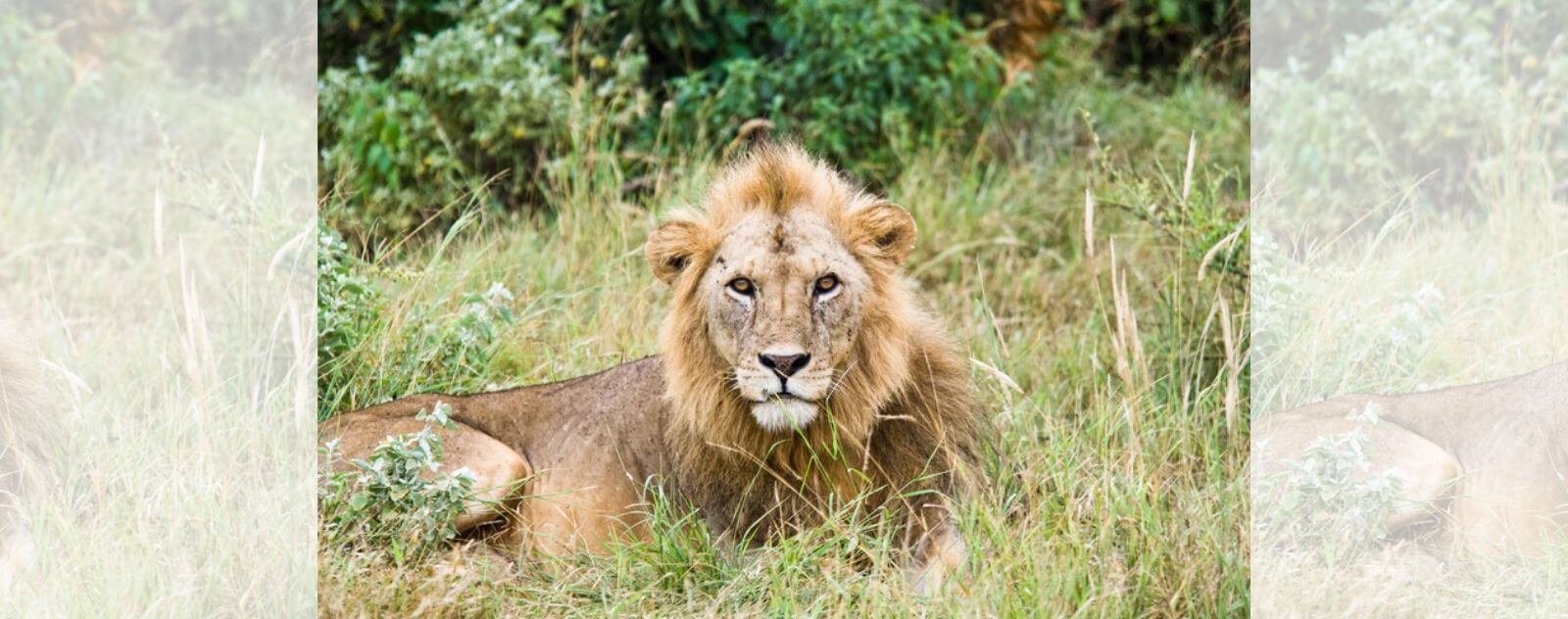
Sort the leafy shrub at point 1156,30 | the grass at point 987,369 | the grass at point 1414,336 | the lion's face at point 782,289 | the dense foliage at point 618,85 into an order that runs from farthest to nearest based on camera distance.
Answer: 1. the leafy shrub at point 1156,30
2. the dense foliage at point 618,85
3. the lion's face at point 782,289
4. the grass at point 987,369
5. the grass at point 1414,336

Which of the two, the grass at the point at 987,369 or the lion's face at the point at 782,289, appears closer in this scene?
the grass at the point at 987,369

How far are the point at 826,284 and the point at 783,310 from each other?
0.47ft

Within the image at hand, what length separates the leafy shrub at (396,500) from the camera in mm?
4113

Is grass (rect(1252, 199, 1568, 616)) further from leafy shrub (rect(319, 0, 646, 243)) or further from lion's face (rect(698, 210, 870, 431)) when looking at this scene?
leafy shrub (rect(319, 0, 646, 243))

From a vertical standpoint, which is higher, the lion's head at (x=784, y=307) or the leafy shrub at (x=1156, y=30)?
the lion's head at (x=784, y=307)

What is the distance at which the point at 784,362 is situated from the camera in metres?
4.04

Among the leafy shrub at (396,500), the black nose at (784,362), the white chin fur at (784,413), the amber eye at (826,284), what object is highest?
the amber eye at (826,284)

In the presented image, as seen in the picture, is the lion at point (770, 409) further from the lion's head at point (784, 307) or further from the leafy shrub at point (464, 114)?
the leafy shrub at point (464, 114)

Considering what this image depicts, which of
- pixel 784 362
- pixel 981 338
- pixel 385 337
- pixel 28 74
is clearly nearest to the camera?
pixel 784 362

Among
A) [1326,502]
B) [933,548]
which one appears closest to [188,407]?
[933,548]

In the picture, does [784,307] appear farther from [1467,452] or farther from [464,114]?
[464,114]

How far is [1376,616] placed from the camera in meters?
3.59

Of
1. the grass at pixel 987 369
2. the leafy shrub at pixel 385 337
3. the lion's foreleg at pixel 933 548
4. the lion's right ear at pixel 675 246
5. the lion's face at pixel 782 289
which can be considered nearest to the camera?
the grass at pixel 987 369

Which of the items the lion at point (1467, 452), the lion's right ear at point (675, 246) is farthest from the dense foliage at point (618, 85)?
the lion at point (1467, 452)
